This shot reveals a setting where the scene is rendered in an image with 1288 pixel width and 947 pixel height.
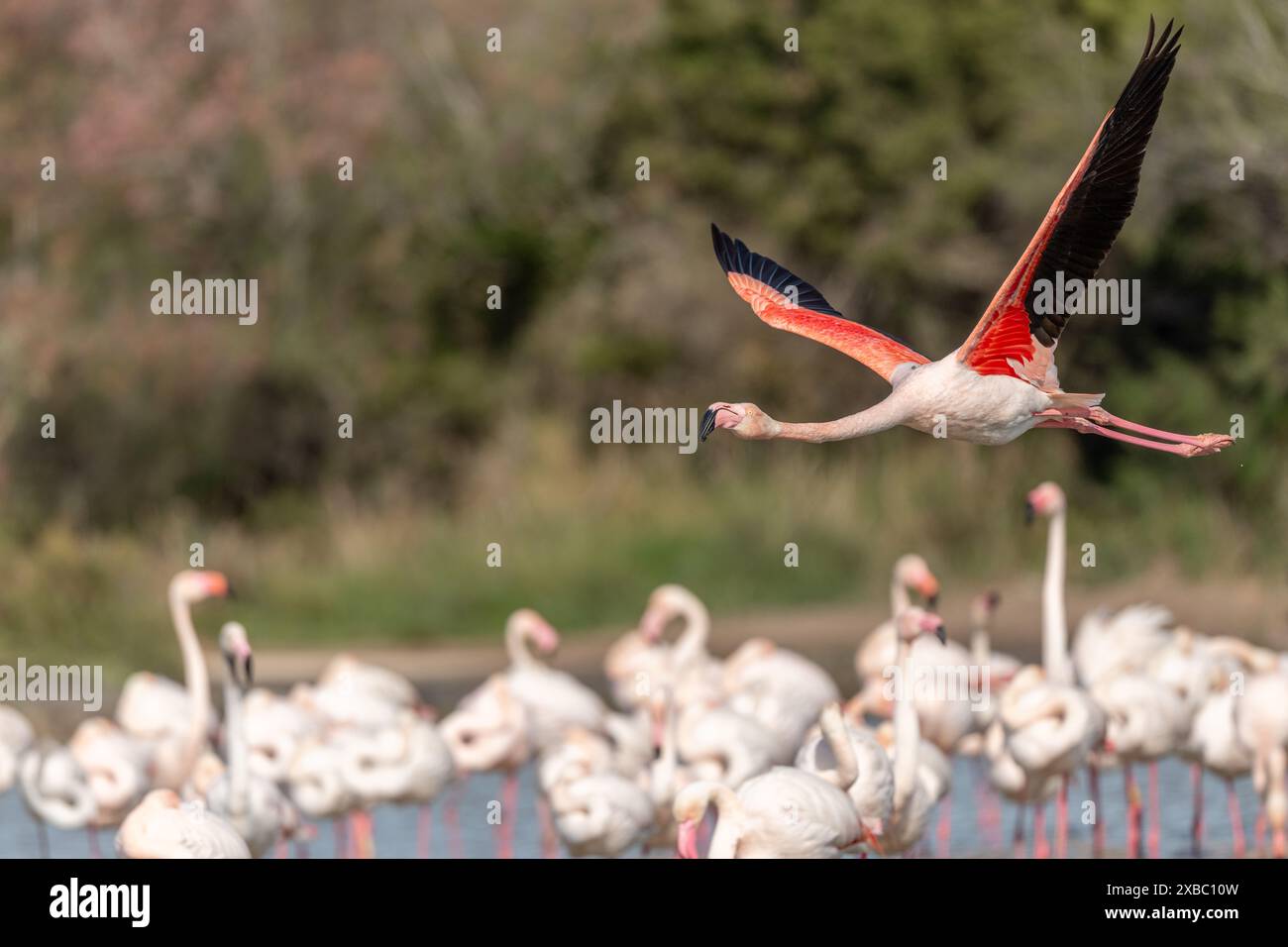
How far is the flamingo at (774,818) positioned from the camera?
901cm

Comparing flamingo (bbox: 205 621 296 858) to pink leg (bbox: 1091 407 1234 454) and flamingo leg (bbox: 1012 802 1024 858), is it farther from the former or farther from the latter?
pink leg (bbox: 1091 407 1234 454)

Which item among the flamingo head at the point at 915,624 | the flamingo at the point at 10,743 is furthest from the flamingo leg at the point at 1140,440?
the flamingo at the point at 10,743

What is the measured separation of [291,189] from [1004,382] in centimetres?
2038

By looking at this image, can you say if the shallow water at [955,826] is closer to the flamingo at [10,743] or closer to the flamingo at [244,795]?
the flamingo at [10,743]

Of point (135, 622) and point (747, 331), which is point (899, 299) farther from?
point (135, 622)

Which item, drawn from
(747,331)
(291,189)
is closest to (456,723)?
(747,331)

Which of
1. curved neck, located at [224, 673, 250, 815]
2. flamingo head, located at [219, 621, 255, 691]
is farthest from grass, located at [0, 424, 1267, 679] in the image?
curved neck, located at [224, 673, 250, 815]

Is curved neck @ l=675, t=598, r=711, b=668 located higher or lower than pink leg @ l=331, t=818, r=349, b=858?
higher

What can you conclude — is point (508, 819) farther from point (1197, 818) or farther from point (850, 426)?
point (850, 426)

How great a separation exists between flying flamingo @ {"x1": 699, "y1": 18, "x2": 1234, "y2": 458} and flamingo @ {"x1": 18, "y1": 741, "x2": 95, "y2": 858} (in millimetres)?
5323

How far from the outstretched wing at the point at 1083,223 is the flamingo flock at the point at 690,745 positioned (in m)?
1.95


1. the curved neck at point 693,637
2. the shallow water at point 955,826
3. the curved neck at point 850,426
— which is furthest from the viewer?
the curved neck at point 693,637

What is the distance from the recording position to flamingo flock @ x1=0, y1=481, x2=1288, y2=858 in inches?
414

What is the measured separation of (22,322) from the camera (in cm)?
2408
